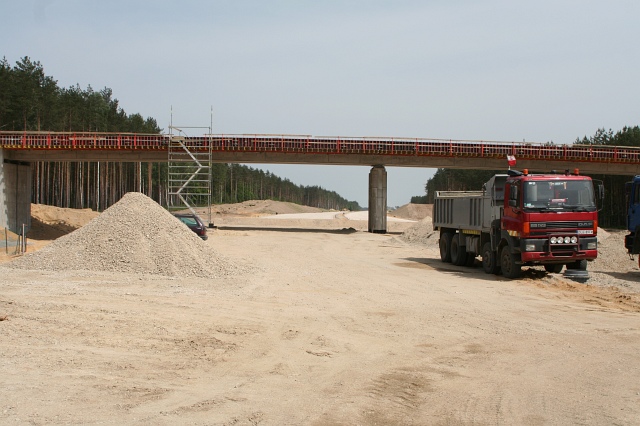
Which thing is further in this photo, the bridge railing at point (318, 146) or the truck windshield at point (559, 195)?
the bridge railing at point (318, 146)

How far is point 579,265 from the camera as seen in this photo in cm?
1898

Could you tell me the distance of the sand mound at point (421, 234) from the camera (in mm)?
39194

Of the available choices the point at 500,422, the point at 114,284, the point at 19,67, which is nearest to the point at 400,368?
the point at 500,422

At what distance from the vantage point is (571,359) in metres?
9.18

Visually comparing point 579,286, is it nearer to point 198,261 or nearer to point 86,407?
point 198,261

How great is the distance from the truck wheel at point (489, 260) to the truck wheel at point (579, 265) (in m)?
2.23

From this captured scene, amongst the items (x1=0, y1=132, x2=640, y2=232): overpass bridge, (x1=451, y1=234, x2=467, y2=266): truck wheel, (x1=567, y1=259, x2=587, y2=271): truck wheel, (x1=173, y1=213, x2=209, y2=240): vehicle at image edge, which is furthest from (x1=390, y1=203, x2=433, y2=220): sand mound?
(x1=567, y1=259, x2=587, y2=271): truck wheel

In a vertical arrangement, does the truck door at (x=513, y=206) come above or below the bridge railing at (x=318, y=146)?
below

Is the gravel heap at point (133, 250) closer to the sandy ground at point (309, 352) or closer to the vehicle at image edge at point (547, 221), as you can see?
the sandy ground at point (309, 352)

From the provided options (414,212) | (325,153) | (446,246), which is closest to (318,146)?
(325,153)

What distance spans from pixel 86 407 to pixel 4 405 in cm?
81

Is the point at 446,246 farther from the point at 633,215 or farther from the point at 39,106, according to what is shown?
the point at 39,106

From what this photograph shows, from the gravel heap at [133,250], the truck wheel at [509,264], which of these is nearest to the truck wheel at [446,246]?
the truck wheel at [509,264]

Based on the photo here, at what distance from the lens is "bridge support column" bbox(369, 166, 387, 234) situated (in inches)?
1999
